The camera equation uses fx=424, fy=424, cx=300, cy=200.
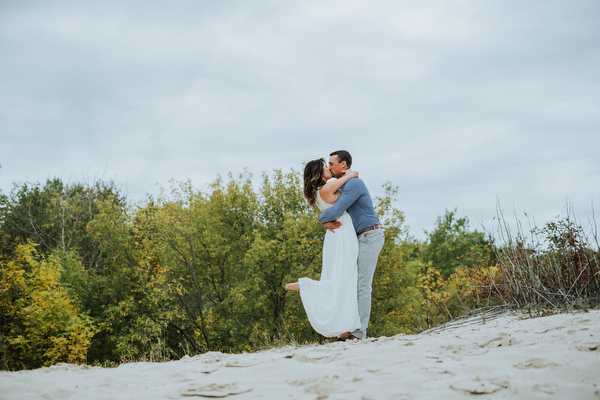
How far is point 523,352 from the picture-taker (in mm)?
2584

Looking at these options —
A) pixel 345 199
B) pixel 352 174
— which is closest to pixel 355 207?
pixel 345 199

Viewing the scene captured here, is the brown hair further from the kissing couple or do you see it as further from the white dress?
the white dress

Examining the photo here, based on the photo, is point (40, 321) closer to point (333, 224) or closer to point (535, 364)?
point (333, 224)

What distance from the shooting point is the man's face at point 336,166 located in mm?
4914

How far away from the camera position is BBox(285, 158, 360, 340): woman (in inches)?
173

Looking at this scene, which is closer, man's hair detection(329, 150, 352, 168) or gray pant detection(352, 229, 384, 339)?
gray pant detection(352, 229, 384, 339)

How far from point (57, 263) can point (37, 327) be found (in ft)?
7.15

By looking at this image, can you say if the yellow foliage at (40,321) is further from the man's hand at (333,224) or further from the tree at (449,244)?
the tree at (449,244)

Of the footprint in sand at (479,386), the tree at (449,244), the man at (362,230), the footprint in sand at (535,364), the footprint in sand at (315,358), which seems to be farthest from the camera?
the tree at (449,244)

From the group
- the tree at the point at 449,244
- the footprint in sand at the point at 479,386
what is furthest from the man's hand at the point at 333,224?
the tree at the point at 449,244

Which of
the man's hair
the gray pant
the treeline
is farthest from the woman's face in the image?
the treeline

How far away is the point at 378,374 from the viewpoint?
2.37 m

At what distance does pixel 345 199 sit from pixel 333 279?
87 cm

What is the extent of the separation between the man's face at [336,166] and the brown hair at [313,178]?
130 millimetres
